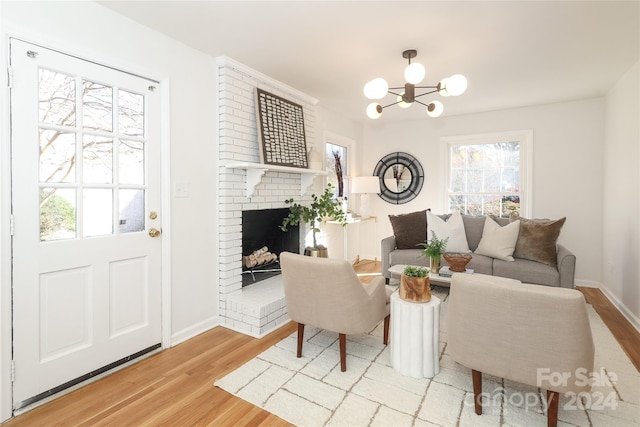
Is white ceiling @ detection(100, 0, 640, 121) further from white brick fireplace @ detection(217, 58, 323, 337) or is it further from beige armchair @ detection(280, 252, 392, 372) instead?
beige armchair @ detection(280, 252, 392, 372)

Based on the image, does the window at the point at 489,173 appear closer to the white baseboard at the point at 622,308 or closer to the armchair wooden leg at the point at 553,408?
the white baseboard at the point at 622,308

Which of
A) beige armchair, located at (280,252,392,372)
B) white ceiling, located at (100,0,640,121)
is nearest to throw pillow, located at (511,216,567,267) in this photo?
white ceiling, located at (100,0,640,121)

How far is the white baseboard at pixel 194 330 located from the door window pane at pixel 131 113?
5.22 feet

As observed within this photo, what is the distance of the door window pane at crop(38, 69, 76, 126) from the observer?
1863 millimetres

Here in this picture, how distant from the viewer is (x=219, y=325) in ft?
9.70

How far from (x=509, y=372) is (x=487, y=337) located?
0.20m

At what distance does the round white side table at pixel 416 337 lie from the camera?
2018 millimetres

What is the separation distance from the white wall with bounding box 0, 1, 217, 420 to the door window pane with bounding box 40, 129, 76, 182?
0.17m

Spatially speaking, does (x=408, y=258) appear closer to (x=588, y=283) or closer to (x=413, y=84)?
(x=413, y=84)

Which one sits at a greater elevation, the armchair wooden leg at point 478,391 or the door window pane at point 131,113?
the door window pane at point 131,113

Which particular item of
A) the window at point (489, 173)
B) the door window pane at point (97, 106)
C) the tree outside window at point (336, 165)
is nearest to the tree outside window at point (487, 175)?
the window at point (489, 173)

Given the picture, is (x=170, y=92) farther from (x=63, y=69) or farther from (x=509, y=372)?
(x=509, y=372)

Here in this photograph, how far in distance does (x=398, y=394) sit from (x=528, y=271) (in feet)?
7.09

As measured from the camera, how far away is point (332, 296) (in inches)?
82.4
